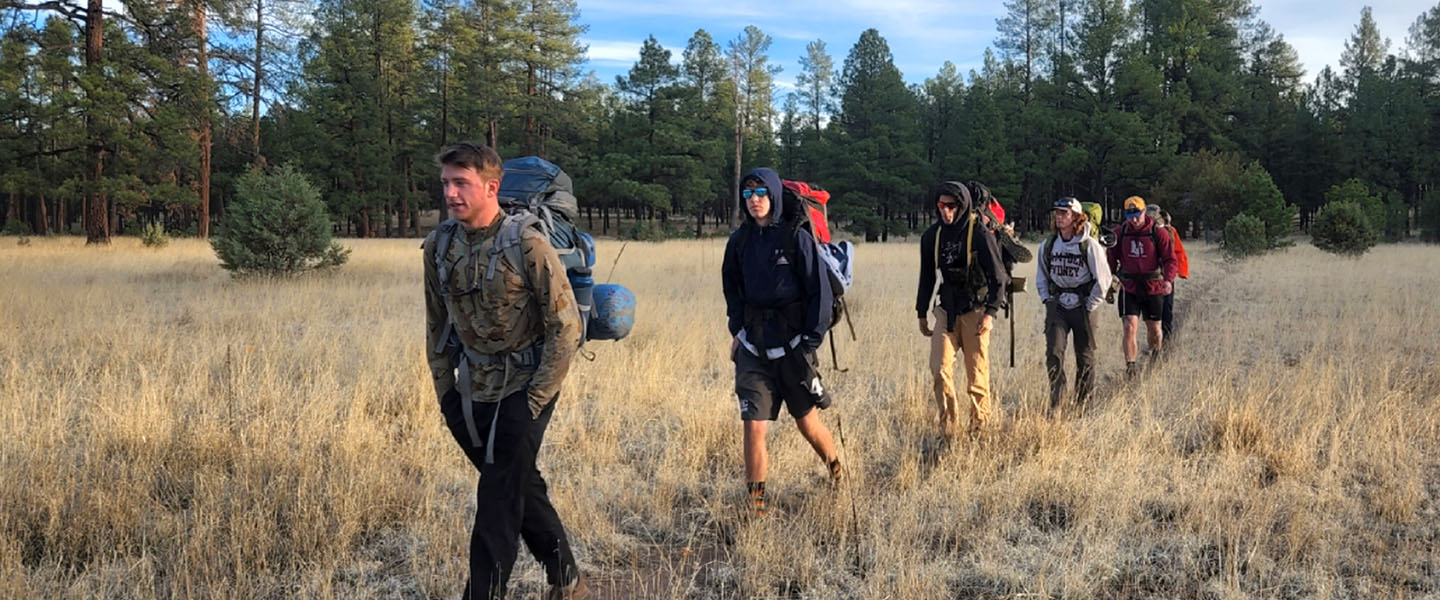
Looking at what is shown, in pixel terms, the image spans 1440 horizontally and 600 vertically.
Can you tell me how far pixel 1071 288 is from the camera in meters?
5.82

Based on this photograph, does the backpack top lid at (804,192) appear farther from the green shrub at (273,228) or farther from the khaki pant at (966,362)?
the green shrub at (273,228)

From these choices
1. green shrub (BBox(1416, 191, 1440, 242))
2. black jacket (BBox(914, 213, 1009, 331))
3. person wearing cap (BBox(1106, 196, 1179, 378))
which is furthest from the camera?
green shrub (BBox(1416, 191, 1440, 242))

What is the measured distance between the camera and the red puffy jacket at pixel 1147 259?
24.0 feet

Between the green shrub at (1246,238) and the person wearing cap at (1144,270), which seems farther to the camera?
the green shrub at (1246,238)

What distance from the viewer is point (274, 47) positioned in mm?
16750

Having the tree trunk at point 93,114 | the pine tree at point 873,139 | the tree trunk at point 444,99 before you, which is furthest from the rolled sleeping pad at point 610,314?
the tree trunk at point 444,99

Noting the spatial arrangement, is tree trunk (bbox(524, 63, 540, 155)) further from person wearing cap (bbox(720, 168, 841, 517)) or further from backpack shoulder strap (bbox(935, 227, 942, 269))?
person wearing cap (bbox(720, 168, 841, 517))

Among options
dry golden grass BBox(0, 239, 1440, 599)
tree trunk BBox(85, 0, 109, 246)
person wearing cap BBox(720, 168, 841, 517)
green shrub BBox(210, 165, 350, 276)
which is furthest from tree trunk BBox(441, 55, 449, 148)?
person wearing cap BBox(720, 168, 841, 517)

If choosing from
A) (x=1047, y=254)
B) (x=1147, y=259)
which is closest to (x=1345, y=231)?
(x=1147, y=259)

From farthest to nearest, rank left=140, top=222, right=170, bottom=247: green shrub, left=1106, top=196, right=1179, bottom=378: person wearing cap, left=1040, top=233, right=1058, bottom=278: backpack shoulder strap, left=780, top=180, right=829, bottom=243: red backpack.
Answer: left=140, top=222, right=170, bottom=247: green shrub, left=1106, top=196, right=1179, bottom=378: person wearing cap, left=1040, top=233, right=1058, bottom=278: backpack shoulder strap, left=780, top=180, right=829, bottom=243: red backpack

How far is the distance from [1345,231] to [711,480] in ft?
78.6

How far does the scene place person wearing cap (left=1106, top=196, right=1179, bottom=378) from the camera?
7316 millimetres

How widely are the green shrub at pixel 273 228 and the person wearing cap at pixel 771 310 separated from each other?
12.5 meters

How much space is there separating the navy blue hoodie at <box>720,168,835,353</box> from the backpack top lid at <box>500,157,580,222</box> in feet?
3.17
